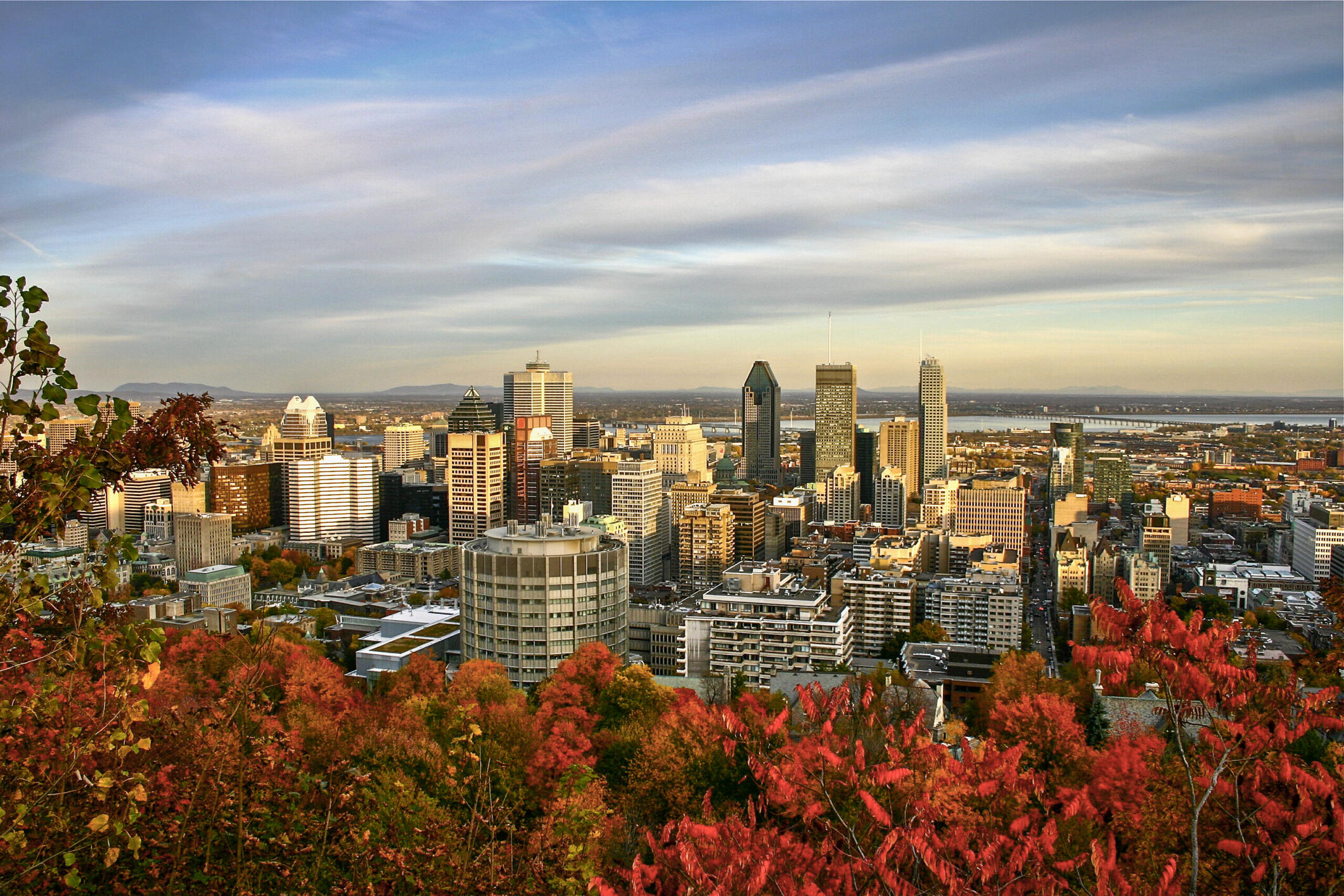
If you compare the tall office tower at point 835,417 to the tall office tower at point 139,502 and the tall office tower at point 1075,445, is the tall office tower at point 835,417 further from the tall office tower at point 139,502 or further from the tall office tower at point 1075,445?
the tall office tower at point 139,502

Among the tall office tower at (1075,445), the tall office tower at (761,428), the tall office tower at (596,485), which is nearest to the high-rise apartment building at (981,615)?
the tall office tower at (596,485)

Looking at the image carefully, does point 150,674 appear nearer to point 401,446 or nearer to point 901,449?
→ point 901,449

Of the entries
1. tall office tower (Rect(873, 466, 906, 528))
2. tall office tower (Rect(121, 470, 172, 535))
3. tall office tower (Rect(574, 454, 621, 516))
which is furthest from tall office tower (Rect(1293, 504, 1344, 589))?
tall office tower (Rect(121, 470, 172, 535))

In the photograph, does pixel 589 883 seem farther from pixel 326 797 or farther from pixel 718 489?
pixel 718 489

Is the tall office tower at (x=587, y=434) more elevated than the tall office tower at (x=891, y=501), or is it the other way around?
the tall office tower at (x=587, y=434)

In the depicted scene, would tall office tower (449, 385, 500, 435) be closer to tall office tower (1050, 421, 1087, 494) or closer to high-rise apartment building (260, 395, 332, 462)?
high-rise apartment building (260, 395, 332, 462)

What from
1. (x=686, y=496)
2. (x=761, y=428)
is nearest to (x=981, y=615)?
(x=686, y=496)
